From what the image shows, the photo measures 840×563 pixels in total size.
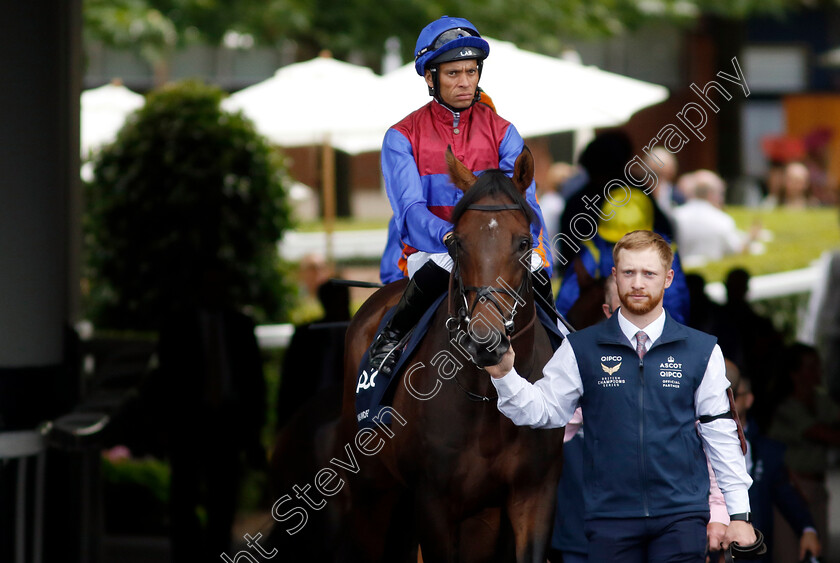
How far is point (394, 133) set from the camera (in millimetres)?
5074

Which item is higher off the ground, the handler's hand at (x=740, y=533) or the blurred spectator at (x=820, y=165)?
the blurred spectator at (x=820, y=165)

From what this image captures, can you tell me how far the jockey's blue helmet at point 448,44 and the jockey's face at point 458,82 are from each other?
1.4 inches

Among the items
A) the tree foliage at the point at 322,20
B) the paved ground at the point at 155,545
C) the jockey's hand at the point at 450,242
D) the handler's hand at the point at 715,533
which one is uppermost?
the tree foliage at the point at 322,20

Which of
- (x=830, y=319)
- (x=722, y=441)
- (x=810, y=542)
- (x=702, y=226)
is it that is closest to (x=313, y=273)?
(x=702, y=226)

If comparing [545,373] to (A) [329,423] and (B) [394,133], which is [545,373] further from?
(A) [329,423]

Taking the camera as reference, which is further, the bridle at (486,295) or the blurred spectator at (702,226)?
the blurred spectator at (702,226)

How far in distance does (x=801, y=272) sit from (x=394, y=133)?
28.4 ft

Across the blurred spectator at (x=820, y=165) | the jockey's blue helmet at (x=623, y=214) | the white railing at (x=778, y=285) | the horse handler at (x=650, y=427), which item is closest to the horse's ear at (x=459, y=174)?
the horse handler at (x=650, y=427)

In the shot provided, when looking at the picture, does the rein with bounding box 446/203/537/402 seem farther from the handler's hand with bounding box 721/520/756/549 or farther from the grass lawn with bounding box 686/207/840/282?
the grass lawn with bounding box 686/207/840/282

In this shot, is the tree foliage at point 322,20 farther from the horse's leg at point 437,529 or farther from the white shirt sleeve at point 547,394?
the white shirt sleeve at point 547,394

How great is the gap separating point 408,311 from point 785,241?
11.2 m

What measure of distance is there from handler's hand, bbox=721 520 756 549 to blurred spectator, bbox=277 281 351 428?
3.53 metres

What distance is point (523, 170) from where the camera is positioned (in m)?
4.56

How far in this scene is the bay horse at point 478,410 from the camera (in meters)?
4.25
